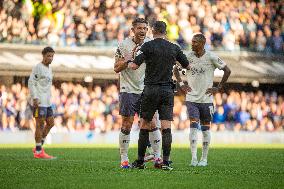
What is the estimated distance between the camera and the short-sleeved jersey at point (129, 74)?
47.7 feet

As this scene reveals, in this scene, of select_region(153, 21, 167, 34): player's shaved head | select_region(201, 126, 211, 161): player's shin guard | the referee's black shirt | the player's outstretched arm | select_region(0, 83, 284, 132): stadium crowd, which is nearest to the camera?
select_region(153, 21, 167, 34): player's shaved head

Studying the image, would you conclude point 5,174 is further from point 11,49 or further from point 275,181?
point 11,49

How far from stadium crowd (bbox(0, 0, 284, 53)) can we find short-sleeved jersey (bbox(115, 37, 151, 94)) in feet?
64.9

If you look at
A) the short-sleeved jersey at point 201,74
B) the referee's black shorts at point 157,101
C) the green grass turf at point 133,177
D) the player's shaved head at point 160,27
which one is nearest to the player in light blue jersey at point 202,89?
the short-sleeved jersey at point 201,74

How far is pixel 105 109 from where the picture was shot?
3431 centimetres

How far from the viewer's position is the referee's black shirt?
44.5 feet

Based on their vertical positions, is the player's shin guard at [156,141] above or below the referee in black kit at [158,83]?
below

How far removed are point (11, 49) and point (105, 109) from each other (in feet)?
15.2

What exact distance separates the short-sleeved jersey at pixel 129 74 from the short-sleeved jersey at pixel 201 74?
1.45 m

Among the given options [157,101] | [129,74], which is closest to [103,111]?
[129,74]

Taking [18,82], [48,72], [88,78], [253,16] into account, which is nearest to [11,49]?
[18,82]

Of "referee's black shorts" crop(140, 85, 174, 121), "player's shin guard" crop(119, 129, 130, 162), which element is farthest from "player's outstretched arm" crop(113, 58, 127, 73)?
"player's shin guard" crop(119, 129, 130, 162)

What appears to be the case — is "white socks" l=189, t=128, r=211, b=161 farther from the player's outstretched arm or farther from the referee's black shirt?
the player's outstretched arm

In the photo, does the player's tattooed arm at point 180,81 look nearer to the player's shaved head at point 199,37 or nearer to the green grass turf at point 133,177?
the player's shaved head at point 199,37
